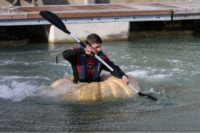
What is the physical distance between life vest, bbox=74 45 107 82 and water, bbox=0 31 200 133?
496 mm

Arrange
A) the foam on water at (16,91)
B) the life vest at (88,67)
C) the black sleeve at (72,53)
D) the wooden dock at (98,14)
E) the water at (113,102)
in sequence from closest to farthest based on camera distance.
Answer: the water at (113,102) < the black sleeve at (72,53) < the life vest at (88,67) < the foam on water at (16,91) < the wooden dock at (98,14)

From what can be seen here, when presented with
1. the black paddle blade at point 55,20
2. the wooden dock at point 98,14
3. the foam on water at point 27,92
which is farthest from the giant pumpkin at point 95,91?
the wooden dock at point 98,14

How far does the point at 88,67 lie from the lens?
7.42 m

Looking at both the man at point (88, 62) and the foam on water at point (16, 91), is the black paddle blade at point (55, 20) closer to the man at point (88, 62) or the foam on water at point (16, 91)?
the man at point (88, 62)

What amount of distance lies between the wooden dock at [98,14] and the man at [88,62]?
196 inches

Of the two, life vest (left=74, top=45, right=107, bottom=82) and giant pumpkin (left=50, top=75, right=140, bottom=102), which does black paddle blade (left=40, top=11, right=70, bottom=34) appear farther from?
giant pumpkin (left=50, top=75, right=140, bottom=102)

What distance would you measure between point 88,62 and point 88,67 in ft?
0.27

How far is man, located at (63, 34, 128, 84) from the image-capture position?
7.11 m

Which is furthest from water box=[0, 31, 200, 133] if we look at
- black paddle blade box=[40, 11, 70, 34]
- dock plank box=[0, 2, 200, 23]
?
black paddle blade box=[40, 11, 70, 34]

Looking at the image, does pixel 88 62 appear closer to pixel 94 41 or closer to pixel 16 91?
pixel 94 41

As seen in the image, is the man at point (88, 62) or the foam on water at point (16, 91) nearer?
the man at point (88, 62)

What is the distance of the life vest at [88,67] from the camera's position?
7312mm

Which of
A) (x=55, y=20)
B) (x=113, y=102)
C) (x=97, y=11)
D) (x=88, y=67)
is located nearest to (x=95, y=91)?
(x=113, y=102)

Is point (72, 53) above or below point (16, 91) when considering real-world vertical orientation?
above
